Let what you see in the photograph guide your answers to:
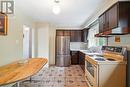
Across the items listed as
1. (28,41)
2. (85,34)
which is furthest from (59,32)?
(28,41)

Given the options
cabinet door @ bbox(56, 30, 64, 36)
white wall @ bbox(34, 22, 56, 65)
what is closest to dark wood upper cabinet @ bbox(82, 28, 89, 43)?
cabinet door @ bbox(56, 30, 64, 36)

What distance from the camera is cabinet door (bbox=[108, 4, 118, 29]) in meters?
3.19

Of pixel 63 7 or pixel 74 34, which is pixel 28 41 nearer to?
pixel 74 34

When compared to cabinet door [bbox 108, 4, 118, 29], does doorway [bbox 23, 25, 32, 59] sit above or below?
below

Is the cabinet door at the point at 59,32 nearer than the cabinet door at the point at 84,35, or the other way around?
the cabinet door at the point at 84,35

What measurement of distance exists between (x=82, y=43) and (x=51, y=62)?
2.27 m

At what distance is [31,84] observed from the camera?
4.91 meters

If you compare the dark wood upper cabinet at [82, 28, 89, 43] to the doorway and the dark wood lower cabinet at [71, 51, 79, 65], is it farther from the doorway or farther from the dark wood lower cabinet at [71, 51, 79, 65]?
the doorway

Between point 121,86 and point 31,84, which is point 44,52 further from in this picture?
point 121,86

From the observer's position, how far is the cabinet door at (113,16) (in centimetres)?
319

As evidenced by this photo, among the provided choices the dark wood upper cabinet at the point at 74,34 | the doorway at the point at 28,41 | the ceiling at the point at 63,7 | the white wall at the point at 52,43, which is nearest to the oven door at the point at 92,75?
the ceiling at the point at 63,7

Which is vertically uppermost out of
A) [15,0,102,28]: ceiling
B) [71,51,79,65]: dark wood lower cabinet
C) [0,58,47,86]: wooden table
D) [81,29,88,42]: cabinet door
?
[15,0,102,28]: ceiling

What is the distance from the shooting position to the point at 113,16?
338 cm

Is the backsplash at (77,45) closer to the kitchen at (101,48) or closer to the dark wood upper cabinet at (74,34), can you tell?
the dark wood upper cabinet at (74,34)
